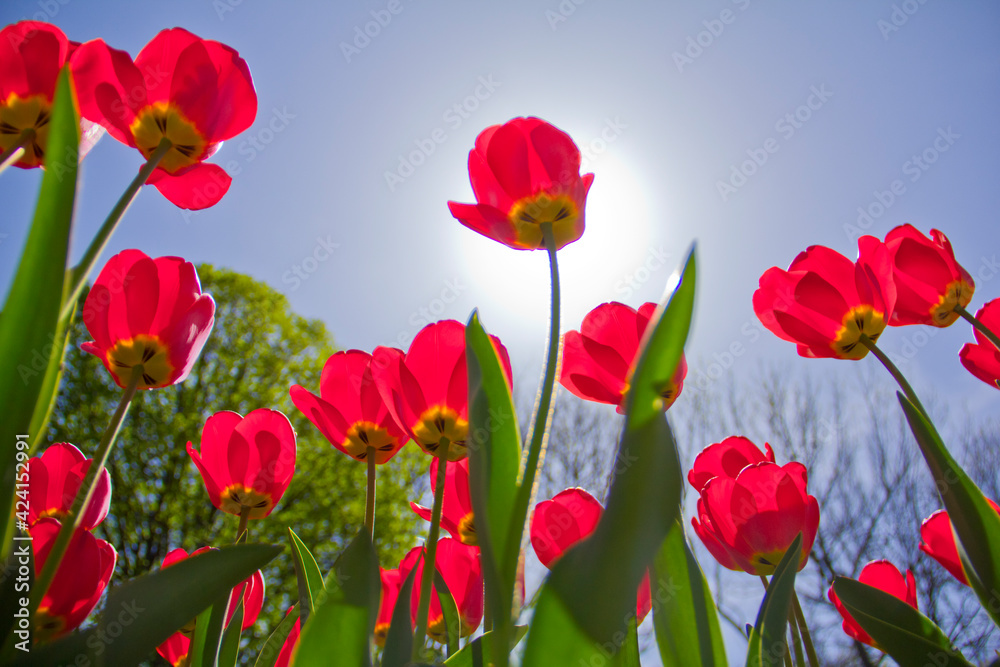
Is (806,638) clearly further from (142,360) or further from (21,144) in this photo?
(21,144)

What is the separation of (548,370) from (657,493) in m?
0.15

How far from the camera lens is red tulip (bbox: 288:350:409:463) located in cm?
71

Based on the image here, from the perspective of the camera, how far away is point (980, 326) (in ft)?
2.29

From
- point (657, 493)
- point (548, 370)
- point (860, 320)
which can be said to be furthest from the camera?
point (860, 320)

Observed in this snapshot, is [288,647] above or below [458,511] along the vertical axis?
below

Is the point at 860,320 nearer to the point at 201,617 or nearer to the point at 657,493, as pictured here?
the point at 657,493

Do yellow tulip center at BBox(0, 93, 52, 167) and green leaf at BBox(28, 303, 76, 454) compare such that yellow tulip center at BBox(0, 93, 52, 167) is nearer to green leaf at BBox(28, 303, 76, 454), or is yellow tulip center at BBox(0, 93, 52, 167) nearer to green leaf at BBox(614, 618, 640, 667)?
green leaf at BBox(28, 303, 76, 454)

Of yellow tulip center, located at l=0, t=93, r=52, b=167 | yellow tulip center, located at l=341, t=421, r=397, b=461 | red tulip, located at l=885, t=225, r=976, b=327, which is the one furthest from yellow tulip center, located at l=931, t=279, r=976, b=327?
yellow tulip center, located at l=0, t=93, r=52, b=167

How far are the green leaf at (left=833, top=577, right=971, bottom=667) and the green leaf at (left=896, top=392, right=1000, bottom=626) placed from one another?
0.06 metres

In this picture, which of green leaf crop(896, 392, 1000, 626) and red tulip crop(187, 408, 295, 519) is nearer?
green leaf crop(896, 392, 1000, 626)

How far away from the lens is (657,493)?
0.34 metres

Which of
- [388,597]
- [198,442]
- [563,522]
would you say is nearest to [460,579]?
[388,597]

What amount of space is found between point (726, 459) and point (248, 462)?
25.4 inches

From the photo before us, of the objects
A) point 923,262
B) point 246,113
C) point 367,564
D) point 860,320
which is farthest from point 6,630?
point 923,262
